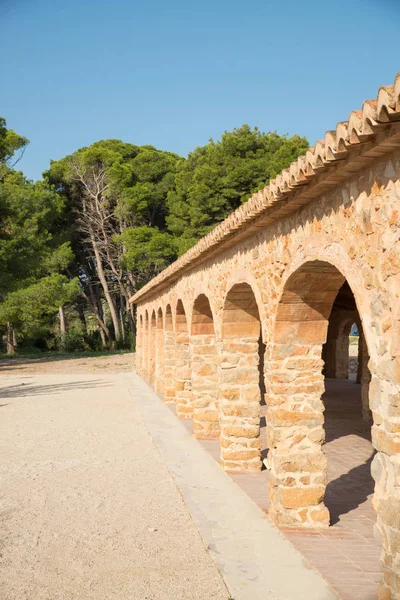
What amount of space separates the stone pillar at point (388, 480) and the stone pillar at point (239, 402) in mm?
4242

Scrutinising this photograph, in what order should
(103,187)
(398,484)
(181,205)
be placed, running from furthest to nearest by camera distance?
(103,187) → (181,205) → (398,484)

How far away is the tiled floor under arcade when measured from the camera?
459 cm

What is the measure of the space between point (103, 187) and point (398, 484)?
98.8 ft

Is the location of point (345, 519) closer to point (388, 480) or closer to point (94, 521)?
point (94, 521)

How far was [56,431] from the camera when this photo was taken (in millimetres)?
11164

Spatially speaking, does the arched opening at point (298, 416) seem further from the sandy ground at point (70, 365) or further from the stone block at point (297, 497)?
the sandy ground at point (70, 365)

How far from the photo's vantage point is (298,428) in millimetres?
5770

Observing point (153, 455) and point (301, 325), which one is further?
point (153, 455)

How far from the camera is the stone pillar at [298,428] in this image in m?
5.73

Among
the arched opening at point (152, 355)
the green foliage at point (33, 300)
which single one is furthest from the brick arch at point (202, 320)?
the green foliage at point (33, 300)

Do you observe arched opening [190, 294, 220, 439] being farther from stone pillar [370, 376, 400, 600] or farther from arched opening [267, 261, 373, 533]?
stone pillar [370, 376, 400, 600]

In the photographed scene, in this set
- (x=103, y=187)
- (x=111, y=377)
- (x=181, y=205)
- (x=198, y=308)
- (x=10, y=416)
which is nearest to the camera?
(x=198, y=308)

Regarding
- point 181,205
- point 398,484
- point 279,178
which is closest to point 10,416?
point 279,178

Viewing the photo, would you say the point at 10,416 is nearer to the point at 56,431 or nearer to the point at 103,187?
the point at 56,431
